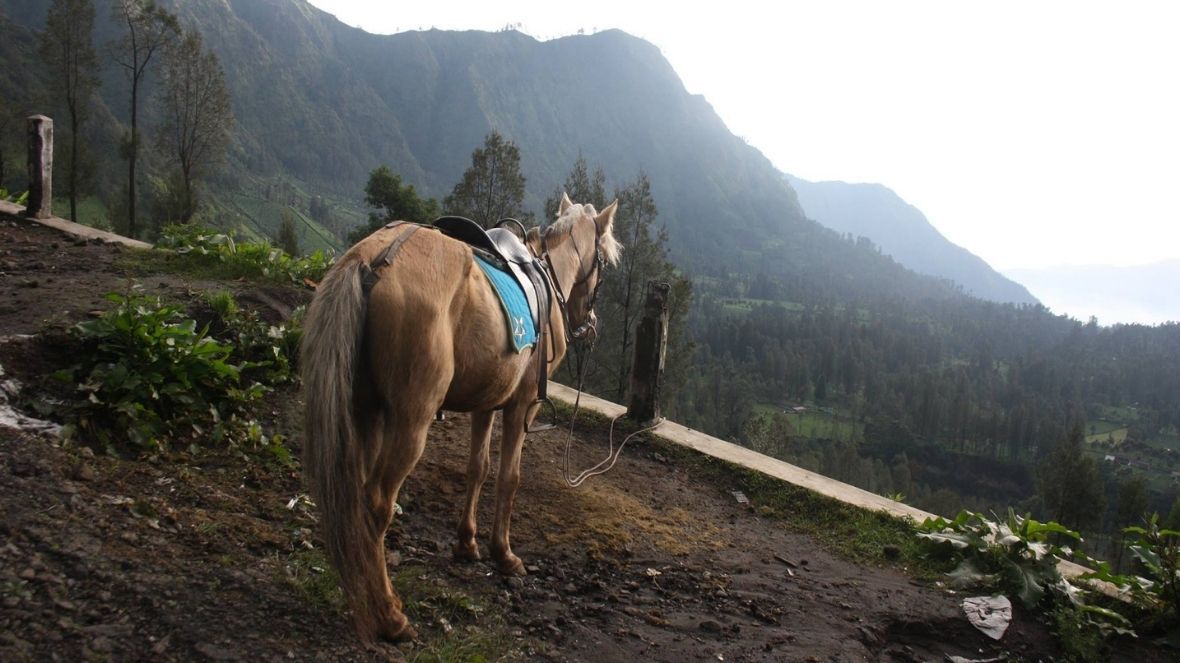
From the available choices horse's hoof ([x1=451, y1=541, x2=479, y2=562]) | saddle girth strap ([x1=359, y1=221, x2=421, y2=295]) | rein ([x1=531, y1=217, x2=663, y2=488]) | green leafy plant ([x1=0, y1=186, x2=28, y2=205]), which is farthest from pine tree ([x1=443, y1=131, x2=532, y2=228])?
saddle girth strap ([x1=359, y1=221, x2=421, y2=295])

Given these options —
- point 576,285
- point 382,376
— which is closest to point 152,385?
point 382,376

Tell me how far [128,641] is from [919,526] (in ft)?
18.7

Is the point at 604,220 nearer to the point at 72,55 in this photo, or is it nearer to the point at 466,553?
the point at 466,553

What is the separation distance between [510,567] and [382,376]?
6.11ft

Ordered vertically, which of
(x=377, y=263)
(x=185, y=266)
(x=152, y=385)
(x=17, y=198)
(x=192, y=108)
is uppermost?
(x=192, y=108)

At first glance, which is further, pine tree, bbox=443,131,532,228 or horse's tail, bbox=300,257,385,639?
pine tree, bbox=443,131,532,228

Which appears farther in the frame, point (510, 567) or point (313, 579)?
point (510, 567)

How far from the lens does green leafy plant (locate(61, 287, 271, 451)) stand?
407 centimetres

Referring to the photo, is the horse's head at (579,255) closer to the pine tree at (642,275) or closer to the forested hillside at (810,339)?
the pine tree at (642,275)

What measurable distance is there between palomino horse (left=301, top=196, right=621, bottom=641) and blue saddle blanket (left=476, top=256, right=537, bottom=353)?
5cm

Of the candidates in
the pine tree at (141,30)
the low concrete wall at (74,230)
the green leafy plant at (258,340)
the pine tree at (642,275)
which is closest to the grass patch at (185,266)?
the low concrete wall at (74,230)

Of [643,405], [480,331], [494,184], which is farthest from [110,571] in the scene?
[494,184]

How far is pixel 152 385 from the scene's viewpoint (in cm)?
430

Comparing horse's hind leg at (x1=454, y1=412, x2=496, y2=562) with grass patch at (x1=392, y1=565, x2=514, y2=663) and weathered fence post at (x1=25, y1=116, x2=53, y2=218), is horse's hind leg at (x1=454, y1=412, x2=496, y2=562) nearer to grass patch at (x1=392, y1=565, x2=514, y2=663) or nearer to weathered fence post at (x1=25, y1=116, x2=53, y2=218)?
grass patch at (x1=392, y1=565, x2=514, y2=663)
